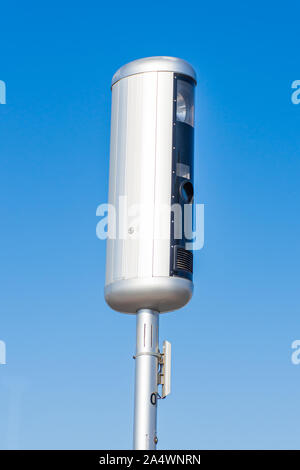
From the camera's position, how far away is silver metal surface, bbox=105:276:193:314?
850 inches

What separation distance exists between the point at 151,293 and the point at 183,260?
0.88 meters

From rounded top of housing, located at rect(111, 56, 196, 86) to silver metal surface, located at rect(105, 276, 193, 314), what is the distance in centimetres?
421

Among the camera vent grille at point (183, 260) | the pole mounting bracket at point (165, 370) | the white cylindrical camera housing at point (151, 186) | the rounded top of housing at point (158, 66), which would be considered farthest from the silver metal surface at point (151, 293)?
the rounded top of housing at point (158, 66)

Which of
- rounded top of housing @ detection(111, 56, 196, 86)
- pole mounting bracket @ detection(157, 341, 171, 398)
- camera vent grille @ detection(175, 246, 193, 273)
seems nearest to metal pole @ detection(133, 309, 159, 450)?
pole mounting bracket @ detection(157, 341, 171, 398)

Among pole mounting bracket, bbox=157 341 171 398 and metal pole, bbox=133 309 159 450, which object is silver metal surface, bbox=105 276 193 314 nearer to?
metal pole, bbox=133 309 159 450

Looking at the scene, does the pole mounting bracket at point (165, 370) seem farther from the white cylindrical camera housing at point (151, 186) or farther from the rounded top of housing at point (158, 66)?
the rounded top of housing at point (158, 66)

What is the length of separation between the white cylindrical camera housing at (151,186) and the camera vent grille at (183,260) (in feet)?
0.06

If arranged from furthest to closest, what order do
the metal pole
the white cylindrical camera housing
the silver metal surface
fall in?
1. the white cylindrical camera housing
2. the silver metal surface
3. the metal pole

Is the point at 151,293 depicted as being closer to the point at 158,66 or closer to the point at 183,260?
the point at 183,260

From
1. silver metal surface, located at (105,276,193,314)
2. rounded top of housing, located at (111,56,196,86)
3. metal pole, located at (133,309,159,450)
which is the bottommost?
metal pole, located at (133,309,159,450)

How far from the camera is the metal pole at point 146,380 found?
69.7 feet

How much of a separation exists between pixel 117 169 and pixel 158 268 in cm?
233
